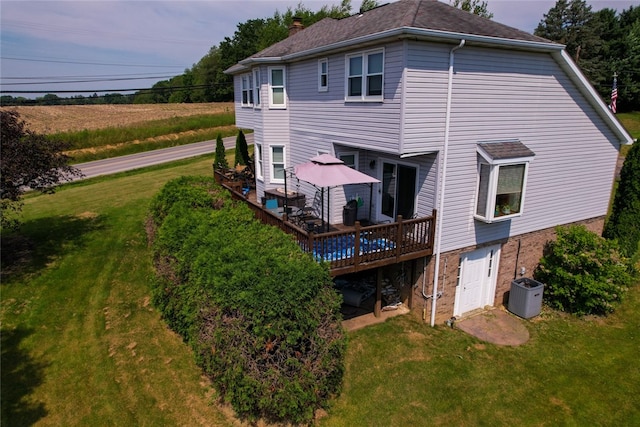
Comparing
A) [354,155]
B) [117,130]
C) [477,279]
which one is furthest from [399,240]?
[117,130]

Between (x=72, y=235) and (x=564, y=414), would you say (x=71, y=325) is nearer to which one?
(x=72, y=235)

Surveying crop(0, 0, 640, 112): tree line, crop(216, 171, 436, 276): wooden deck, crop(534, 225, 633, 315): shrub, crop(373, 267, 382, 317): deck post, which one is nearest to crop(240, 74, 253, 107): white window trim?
crop(216, 171, 436, 276): wooden deck

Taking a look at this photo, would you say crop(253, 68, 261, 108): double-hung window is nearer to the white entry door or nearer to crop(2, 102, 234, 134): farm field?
the white entry door

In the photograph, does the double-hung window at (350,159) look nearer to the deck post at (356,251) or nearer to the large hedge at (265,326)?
the deck post at (356,251)

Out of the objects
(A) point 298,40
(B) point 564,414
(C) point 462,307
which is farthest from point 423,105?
(A) point 298,40

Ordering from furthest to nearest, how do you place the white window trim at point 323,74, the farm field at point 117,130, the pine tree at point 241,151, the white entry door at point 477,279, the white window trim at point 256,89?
the farm field at point 117,130 < the pine tree at point 241,151 < the white window trim at point 256,89 < the white window trim at point 323,74 < the white entry door at point 477,279

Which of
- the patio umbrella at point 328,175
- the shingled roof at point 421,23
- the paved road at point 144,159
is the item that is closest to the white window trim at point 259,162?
the shingled roof at point 421,23
